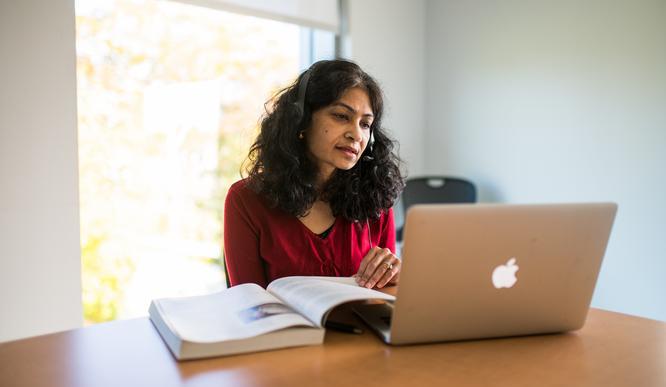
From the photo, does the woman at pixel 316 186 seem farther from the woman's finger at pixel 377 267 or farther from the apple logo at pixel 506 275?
the apple logo at pixel 506 275

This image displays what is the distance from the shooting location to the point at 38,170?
7.57 ft

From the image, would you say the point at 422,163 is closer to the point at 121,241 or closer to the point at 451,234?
the point at 121,241

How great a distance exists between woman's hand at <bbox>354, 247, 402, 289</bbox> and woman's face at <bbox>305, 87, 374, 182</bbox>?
1.37 ft

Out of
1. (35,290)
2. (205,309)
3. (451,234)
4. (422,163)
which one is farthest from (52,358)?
(422,163)

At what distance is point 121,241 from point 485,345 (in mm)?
2114

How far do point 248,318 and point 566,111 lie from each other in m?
2.65

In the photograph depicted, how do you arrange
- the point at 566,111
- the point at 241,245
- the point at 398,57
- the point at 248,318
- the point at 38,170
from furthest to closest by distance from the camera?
1. the point at 398,57
2. the point at 566,111
3. the point at 38,170
4. the point at 241,245
5. the point at 248,318

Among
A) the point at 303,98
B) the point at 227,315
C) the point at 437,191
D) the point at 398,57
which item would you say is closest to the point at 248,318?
the point at 227,315

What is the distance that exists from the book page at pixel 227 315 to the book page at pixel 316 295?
0.02m

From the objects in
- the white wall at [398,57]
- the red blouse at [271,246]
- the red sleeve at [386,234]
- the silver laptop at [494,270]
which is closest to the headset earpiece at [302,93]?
the red blouse at [271,246]

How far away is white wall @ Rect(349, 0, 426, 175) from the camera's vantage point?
3.57m

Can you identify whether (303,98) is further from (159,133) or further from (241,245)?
(159,133)

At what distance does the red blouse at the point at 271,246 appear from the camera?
1.67m

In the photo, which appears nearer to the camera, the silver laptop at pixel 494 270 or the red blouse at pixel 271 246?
the silver laptop at pixel 494 270
